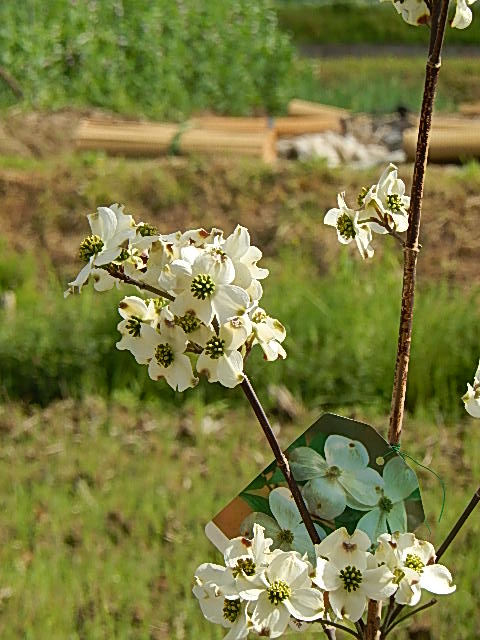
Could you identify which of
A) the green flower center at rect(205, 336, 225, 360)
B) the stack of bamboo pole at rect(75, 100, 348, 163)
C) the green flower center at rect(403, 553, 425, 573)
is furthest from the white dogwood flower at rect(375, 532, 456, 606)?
the stack of bamboo pole at rect(75, 100, 348, 163)

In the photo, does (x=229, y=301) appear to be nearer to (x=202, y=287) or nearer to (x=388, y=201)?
(x=202, y=287)

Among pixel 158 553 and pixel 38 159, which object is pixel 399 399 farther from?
pixel 38 159

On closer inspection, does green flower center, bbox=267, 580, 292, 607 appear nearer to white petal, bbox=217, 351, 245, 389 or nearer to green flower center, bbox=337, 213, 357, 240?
white petal, bbox=217, 351, 245, 389

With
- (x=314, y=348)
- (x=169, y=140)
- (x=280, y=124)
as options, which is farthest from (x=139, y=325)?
(x=280, y=124)

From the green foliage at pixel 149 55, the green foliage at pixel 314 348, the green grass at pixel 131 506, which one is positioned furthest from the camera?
the green foliage at pixel 149 55

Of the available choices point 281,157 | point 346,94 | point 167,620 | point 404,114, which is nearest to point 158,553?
point 167,620

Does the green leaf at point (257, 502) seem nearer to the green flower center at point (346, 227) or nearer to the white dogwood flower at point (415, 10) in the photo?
the green flower center at point (346, 227)

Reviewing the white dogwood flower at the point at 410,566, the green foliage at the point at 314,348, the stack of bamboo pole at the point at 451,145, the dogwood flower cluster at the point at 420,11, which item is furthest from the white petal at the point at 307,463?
the stack of bamboo pole at the point at 451,145
